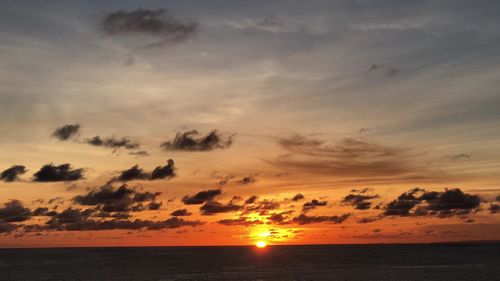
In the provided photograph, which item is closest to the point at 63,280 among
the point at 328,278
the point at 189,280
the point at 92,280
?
the point at 92,280

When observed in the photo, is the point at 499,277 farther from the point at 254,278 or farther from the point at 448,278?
the point at 254,278

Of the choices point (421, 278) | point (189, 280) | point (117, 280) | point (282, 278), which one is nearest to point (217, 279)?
point (189, 280)

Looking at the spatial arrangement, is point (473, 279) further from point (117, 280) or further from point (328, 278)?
point (117, 280)

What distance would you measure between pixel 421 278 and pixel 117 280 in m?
109

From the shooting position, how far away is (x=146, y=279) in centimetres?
19662


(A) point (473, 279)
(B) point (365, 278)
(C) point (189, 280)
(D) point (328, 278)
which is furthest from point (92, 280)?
(A) point (473, 279)

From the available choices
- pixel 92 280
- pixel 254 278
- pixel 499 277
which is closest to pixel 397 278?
pixel 499 277

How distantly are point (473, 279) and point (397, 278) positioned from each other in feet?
85.5

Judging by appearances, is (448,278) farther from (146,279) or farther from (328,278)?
(146,279)

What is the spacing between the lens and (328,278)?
198 meters

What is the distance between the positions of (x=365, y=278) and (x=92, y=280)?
322 feet

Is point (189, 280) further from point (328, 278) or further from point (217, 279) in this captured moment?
point (328, 278)

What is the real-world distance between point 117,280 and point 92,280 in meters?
8.77

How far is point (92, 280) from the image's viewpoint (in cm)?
19725
